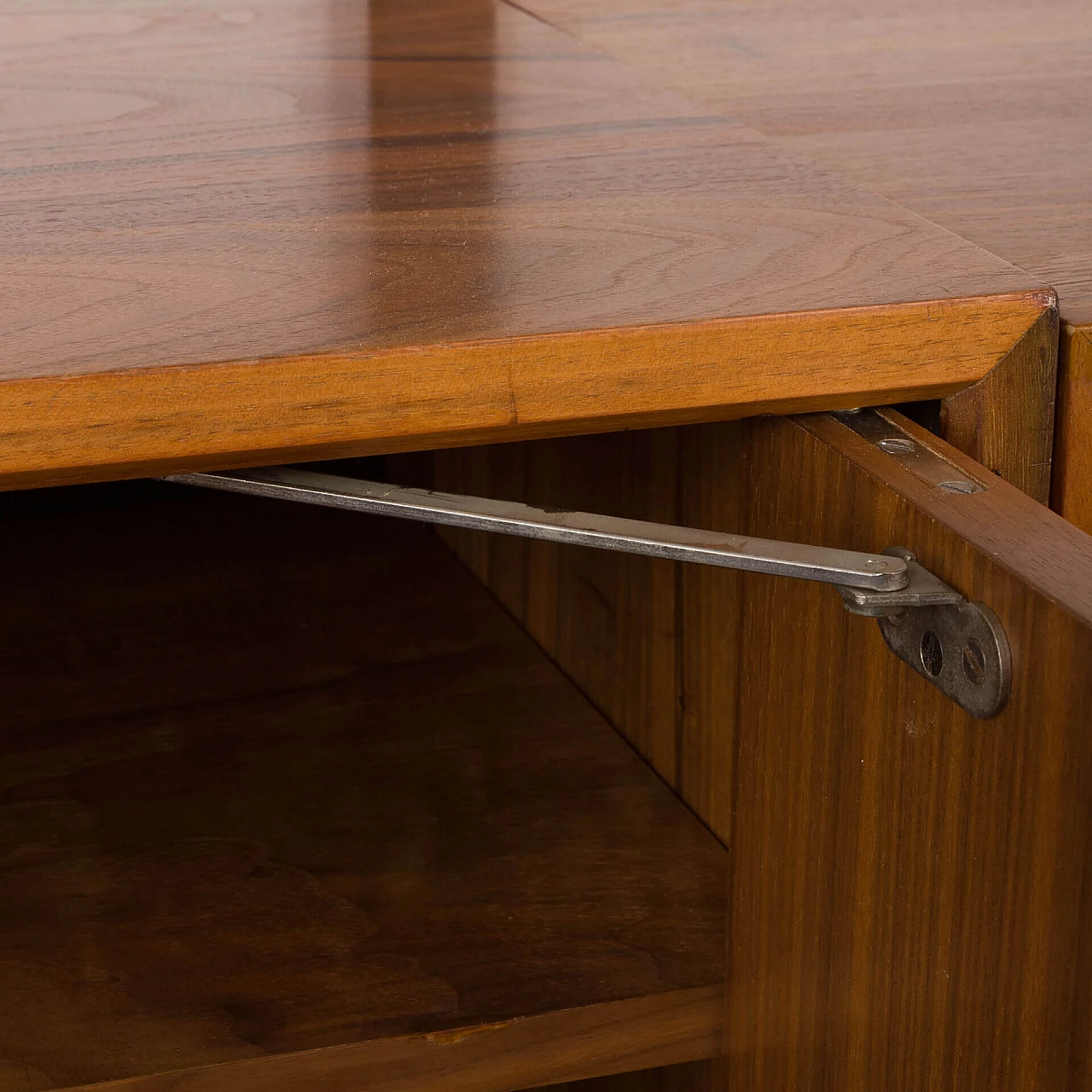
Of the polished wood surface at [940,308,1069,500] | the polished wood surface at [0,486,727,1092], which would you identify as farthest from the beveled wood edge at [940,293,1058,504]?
the polished wood surface at [0,486,727,1092]

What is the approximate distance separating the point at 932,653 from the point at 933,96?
38 cm

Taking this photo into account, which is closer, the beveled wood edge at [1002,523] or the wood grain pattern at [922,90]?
the beveled wood edge at [1002,523]

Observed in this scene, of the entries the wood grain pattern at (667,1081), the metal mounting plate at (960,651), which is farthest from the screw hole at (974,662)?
the wood grain pattern at (667,1081)

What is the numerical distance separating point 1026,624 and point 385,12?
0.61 m

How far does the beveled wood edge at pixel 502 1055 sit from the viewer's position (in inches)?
17.1

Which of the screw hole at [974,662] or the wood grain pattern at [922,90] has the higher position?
the wood grain pattern at [922,90]

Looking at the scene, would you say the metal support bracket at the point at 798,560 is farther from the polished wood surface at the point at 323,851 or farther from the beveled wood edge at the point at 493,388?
the polished wood surface at the point at 323,851

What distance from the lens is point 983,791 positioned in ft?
1.07

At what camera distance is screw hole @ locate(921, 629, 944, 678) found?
1.08 feet

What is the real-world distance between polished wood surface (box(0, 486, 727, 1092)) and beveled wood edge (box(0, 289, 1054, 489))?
0.63 feet

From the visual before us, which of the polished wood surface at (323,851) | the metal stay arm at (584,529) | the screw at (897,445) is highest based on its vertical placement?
the screw at (897,445)

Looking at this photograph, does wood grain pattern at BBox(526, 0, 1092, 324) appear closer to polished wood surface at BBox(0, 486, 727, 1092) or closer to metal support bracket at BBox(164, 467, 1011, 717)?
metal support bracket at BBox(164, 467, 1011, 717)

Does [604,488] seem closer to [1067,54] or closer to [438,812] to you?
[438,812]

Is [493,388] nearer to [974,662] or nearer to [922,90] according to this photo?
[974,662]
